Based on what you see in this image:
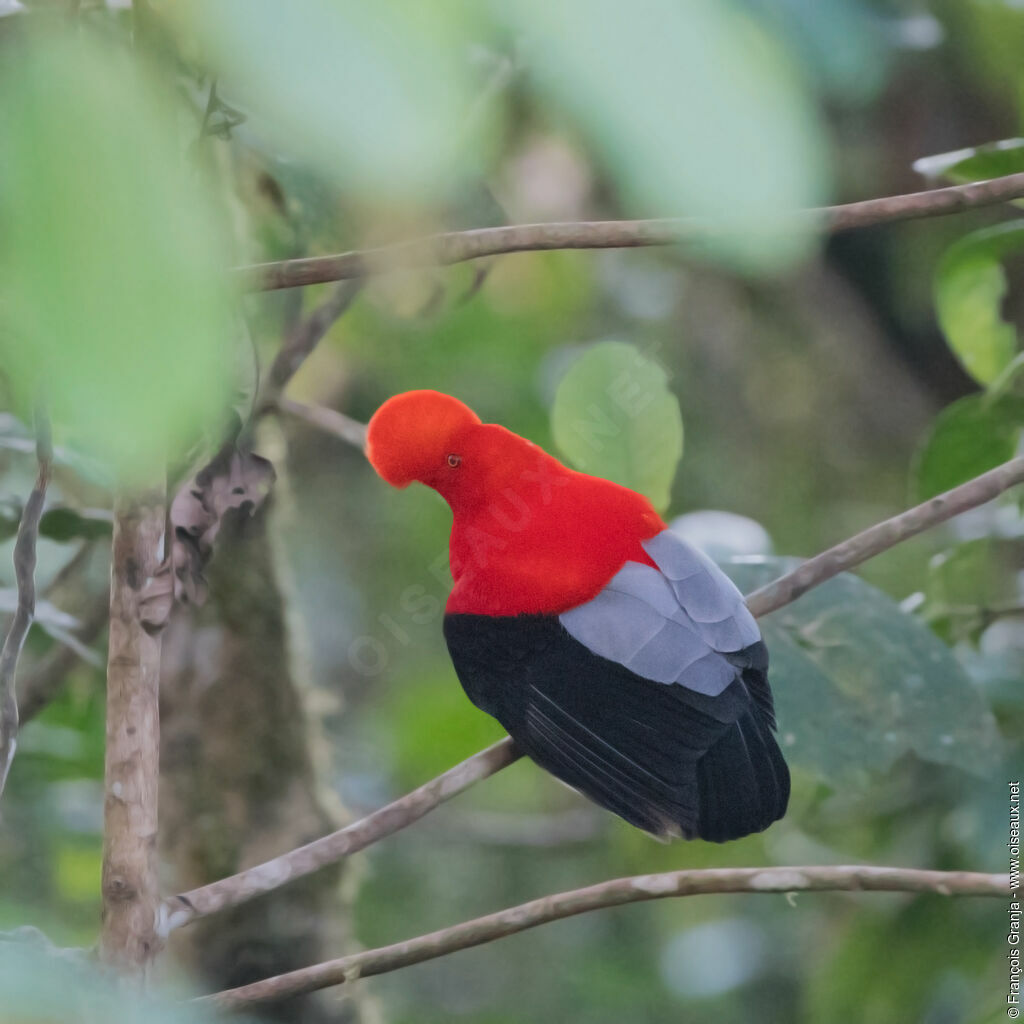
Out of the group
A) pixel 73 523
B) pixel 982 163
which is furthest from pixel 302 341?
pixel 982 163

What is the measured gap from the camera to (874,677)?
859 mm

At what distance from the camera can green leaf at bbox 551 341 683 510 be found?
31.0 inches

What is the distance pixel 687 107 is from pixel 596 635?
0.52 metres

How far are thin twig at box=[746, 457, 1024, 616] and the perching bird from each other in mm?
27

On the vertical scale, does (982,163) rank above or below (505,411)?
above

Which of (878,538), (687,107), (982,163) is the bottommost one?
(878,538)

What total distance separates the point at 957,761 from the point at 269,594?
667 millimetres

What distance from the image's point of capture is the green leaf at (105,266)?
17 centimetres

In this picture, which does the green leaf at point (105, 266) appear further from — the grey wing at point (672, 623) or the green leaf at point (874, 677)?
the green leaf at point (874, 677)

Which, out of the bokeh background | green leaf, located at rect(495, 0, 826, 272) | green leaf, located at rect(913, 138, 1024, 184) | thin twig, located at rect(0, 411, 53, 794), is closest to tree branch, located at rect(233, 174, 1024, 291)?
the bokeh background

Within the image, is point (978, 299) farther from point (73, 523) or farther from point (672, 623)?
point (73, 523)

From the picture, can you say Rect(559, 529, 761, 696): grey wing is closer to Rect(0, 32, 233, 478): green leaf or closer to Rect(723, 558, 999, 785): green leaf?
Rect(723, 558, 999, 785): green leaf

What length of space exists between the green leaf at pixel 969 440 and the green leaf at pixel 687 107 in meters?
0.82

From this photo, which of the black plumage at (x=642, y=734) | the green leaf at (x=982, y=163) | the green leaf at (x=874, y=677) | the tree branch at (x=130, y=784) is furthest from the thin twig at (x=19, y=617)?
the green leaf at (x=982, y=163)
